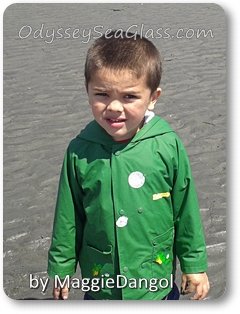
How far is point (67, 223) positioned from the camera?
191cm

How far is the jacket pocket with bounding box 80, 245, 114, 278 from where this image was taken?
6.23 ft

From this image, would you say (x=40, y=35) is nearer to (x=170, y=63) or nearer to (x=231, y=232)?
(x=170, y=63)

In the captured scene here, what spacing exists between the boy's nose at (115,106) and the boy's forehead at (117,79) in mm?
44

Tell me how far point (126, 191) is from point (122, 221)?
8 cm

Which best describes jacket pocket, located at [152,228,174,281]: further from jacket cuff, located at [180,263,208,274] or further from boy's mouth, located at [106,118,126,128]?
boy's mouth, located at [106,118,126,128]

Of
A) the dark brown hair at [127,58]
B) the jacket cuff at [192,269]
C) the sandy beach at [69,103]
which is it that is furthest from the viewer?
the sandy beach at [69,103]

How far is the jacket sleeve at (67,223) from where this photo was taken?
1.89m

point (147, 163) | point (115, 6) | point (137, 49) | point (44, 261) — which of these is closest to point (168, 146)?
point (147, 163)

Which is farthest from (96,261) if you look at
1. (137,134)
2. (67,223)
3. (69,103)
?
(69,103)

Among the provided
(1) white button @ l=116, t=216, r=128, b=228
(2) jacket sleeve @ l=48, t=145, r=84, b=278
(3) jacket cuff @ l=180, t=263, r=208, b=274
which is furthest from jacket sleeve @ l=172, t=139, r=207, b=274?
(2) jacket sleeve @ l=48, t=145, r=84, b=278

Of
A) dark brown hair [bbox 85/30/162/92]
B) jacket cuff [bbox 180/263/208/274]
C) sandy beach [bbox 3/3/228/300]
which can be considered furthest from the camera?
sandy beach [bbox 3/3/228/300]

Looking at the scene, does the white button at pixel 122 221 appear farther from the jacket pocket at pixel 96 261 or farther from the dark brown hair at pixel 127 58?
the dark brown hair at pixel 127 58

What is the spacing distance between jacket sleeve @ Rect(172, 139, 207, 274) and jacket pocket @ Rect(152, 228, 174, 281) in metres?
0.02

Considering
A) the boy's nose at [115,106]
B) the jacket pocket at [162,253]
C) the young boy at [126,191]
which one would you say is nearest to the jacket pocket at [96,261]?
the young boy at [126,191]
